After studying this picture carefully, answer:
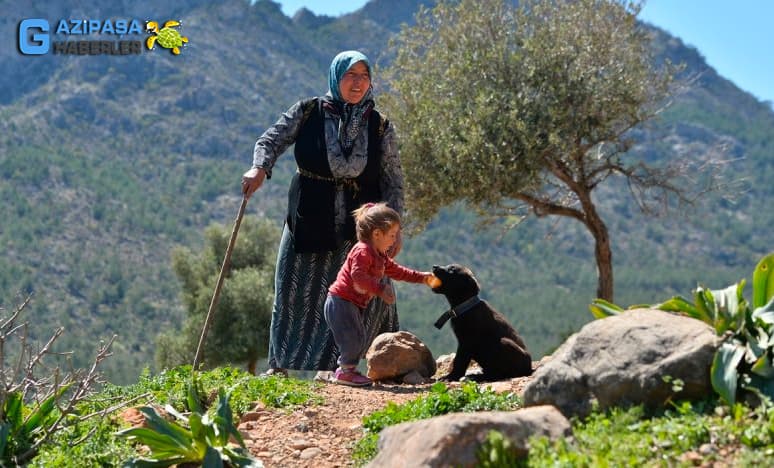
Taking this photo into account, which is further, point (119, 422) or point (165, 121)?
point (165, 121)

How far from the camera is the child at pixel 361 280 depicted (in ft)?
24.3

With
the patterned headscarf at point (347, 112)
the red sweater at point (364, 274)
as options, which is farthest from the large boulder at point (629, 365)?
the patterned headscarf at point (347, 112)

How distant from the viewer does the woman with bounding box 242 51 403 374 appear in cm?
809

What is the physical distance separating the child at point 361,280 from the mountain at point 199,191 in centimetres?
4475

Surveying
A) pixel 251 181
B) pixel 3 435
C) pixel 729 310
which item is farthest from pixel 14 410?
pixel 729 310

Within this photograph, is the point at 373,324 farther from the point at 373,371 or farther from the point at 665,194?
the point at 665,194

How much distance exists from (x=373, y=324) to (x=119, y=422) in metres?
2.65

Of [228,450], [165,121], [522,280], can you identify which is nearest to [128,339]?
[522,280]

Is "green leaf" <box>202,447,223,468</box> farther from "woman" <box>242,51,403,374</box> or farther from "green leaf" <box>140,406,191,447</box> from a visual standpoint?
"woman" <box>242,51,403,374</box>

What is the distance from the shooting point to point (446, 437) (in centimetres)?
453

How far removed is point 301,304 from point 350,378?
3.26ft

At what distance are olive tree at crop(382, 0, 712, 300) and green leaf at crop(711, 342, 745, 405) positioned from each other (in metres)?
8.29
